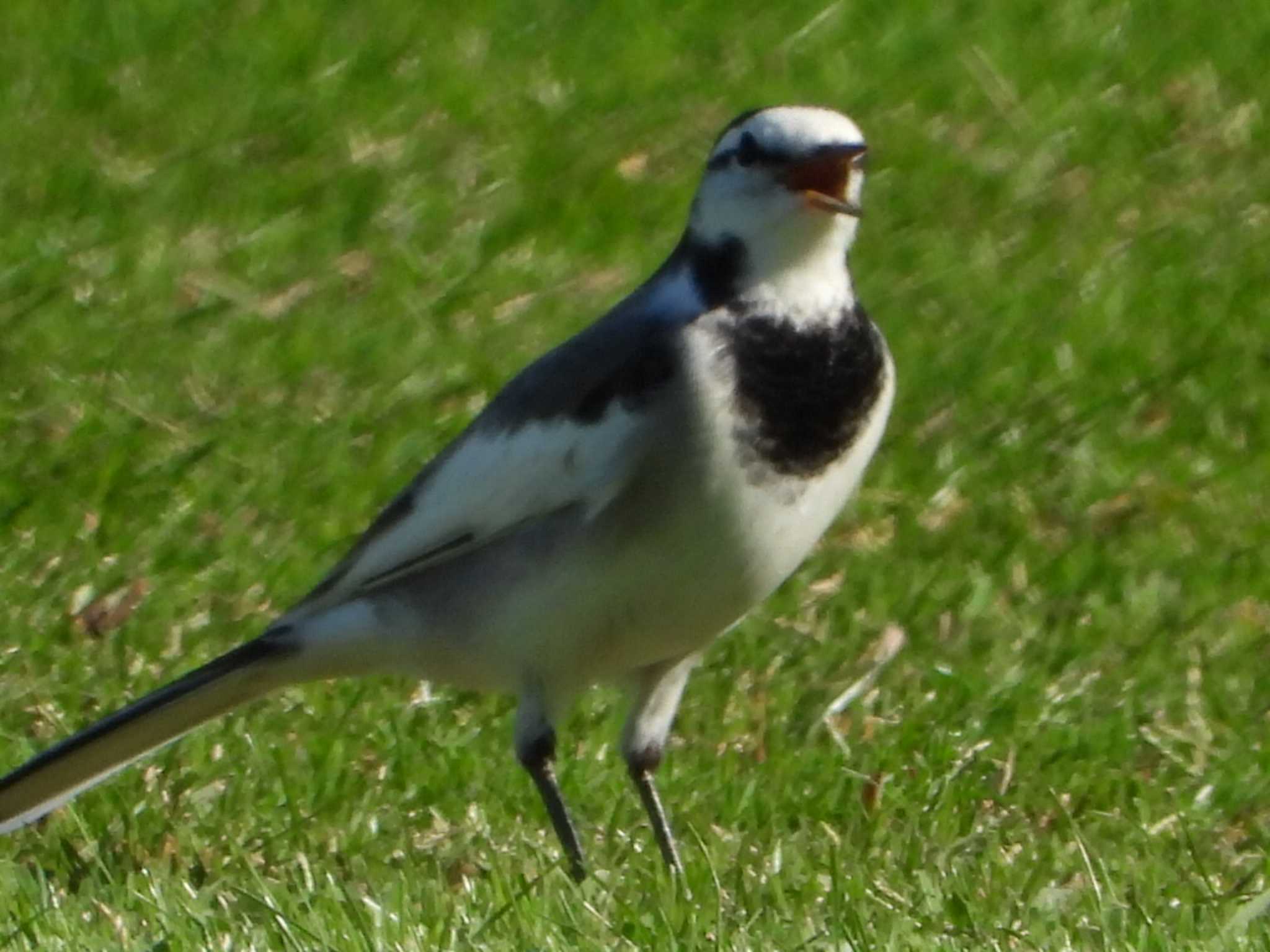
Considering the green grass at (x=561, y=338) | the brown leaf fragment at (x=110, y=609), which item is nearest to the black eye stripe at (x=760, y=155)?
the green grass at (x=561, y=338)

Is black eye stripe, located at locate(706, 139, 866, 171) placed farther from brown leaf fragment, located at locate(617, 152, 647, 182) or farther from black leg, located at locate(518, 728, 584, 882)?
brown leaf fragment, located at locate(617, 152, 647, 182)

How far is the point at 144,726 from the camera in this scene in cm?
574

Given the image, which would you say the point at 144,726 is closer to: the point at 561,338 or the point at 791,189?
the point at 791,189

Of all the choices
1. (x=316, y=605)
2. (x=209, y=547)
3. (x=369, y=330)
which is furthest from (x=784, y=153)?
(x=369, y=330)

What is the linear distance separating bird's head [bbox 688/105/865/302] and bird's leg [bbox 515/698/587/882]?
3.17 ft

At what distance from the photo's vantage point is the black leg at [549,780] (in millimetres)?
5676

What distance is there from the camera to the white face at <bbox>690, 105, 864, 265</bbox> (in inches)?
217

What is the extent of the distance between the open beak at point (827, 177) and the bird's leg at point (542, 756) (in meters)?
1.12

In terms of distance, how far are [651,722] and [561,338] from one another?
2.83 m

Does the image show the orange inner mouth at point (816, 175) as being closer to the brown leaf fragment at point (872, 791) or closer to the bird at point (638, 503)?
the bird at point (638, 503)

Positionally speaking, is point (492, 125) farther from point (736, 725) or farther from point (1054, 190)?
point (736, 725)


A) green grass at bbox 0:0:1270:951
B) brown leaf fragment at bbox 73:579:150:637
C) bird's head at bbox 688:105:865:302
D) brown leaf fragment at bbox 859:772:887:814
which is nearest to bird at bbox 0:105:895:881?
bird's head at bbox 688:105:865:302

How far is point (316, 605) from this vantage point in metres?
5.91

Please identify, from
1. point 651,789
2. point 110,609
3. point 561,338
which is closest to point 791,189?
point 651,789
